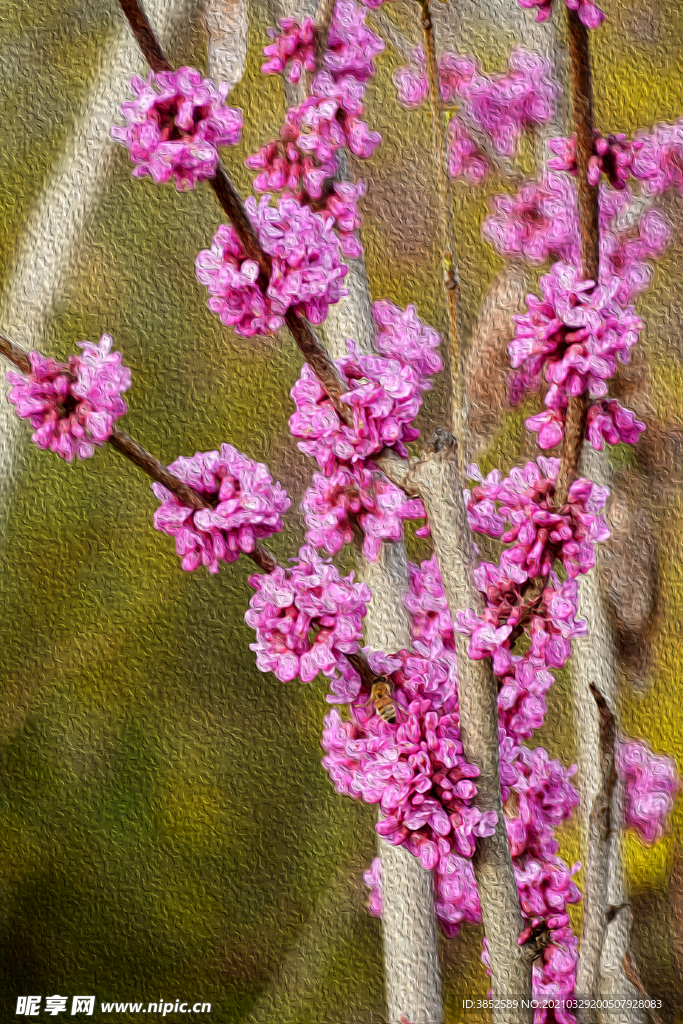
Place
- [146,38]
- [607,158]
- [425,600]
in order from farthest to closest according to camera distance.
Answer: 1. [425,600]
2. [607,158]
3. [146,38]

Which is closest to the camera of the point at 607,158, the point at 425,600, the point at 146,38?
the point at 146,38

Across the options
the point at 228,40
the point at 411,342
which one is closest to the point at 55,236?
the point at 228,40

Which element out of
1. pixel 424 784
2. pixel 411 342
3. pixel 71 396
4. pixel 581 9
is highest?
pixel 581 9

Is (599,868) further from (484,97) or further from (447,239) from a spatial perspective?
(484,97)

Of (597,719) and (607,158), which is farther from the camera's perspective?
(597,719)

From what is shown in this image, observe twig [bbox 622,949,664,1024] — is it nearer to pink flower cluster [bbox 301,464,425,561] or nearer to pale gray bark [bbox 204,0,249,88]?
pink flower cluster [bbox 301,464,425,561]

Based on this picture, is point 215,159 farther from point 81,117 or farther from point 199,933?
point 199,933

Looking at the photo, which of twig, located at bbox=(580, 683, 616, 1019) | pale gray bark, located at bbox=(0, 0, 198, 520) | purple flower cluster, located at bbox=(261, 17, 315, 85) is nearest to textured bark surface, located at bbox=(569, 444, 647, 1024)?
twig, located at bbox=(580, 683, 616, 1019)

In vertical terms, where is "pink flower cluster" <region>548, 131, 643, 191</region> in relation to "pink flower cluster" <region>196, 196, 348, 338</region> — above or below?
above

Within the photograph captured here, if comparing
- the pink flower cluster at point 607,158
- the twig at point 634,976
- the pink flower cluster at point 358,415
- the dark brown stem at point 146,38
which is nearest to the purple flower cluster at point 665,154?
the pink flower cluster at point 607,158
